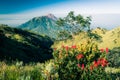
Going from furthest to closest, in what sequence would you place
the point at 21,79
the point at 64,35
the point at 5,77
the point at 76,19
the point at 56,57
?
the point at 64,35 → the point at 76,19 → the point at 56,57 → the point at 5,77 → the point at 21,79

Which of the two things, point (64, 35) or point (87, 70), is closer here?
point (87, 70)

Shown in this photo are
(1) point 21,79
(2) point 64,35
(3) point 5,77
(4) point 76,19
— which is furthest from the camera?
(2) point 64,35

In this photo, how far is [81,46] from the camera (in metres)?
16.0

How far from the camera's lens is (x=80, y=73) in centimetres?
1355

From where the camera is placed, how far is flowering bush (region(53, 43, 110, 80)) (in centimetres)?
1309

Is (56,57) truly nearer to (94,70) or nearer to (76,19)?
(94,70)

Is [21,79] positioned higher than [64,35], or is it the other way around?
[21,79]

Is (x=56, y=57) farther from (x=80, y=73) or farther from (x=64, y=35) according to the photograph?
(x=64, y=35)

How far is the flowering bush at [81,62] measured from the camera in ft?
42.9

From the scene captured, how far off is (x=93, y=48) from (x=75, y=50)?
1433 mm

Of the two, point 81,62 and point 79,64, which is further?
point 81,62

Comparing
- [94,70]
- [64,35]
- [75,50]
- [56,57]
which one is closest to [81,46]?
[75,50]

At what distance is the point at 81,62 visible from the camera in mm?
15102

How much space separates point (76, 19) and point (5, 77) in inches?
3772
